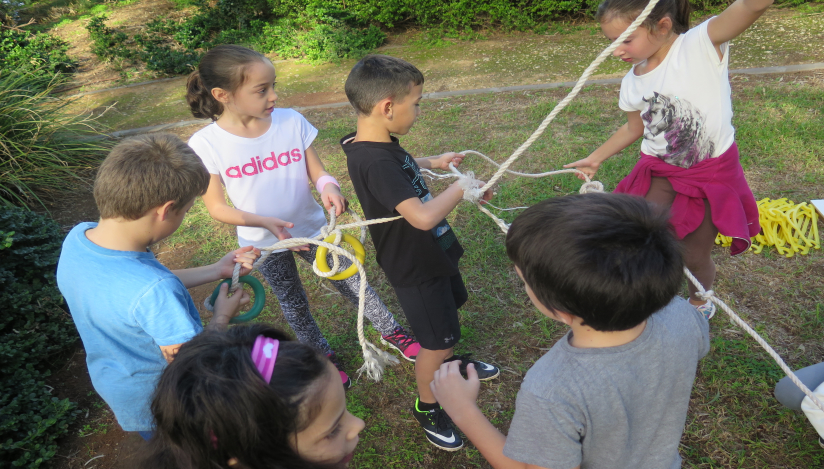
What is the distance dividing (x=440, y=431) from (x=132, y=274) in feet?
5.02

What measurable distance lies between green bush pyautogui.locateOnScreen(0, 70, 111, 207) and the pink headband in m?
4.67

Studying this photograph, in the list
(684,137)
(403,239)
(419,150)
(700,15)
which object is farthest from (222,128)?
(700,15)

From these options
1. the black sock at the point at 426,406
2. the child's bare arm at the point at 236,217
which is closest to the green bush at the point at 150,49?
the child's bare arm at the point at 236,217

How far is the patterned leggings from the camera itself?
2.53 metres

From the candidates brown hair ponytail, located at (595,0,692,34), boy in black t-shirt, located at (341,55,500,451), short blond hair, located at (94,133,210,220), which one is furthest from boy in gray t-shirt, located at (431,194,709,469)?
brown hair ponytail, located at (595,0,692,34)

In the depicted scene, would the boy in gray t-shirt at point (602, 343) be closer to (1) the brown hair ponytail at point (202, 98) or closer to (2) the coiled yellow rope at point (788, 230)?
(1) the brown hair ponytail at point (202, 98)

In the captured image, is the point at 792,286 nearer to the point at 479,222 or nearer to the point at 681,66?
the point at 681,66

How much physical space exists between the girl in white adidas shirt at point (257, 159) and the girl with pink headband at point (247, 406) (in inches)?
44.7

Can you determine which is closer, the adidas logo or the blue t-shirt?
the blue t-shirt

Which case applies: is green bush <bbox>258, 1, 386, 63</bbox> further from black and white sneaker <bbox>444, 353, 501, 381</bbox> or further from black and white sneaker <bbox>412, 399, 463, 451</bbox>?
black and white sneaker <bbox>412, 399, 463, 451</bbox>

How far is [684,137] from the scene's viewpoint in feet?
7.46

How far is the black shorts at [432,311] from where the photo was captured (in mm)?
2131

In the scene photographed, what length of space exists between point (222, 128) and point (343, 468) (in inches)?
68.1

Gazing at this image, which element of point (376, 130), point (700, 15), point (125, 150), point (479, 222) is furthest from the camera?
point (700, 15)
